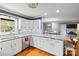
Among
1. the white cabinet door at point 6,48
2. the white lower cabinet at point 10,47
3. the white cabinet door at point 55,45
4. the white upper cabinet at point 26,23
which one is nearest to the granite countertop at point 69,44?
the white cabinet door at point 55,45

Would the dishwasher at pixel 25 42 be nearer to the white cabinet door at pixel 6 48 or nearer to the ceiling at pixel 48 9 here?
the white cabinet door at pixel 6 48

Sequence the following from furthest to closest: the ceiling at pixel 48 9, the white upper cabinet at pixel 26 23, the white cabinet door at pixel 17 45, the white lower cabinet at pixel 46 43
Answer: the white cabinet door at pixel 17 45
the white lower cabinet at pixel 46 43
the white upper cabinet at pixel 26 23
the ceiling at pixel 48 9

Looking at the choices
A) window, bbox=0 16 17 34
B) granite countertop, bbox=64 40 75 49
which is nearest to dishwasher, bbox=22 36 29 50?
window, bbox=0 16 17 34

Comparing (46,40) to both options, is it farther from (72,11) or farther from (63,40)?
(72,11)

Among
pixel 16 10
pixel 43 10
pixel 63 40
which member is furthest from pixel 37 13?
pixel 63 40

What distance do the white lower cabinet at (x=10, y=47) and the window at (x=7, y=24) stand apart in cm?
27

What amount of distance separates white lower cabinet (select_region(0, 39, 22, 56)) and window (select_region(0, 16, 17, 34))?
10.6 inches

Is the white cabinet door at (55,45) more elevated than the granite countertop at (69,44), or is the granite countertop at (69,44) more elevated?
the granite countertop at (69,44)

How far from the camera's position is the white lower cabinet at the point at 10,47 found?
1160 mm

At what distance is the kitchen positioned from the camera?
0.94 meters

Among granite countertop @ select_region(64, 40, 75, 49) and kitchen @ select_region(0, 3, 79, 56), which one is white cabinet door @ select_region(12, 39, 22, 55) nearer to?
kitchen @ select_region(0, 3, 79, 56)

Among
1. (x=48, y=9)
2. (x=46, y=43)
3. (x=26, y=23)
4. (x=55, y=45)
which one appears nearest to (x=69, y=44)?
(x=55, y=45)

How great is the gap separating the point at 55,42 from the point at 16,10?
2.52 feet

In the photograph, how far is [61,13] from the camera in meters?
1.01
